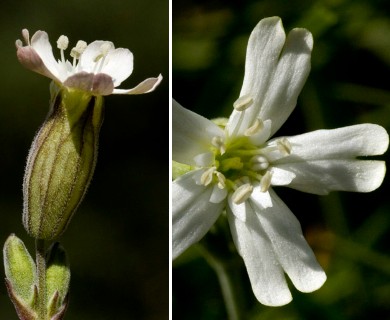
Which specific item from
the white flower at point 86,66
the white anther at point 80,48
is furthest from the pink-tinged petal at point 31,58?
the white anther at point 80,48

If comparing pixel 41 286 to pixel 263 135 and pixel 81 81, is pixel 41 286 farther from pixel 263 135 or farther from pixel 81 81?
pixel 263 135

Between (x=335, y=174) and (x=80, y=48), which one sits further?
(x=335, y=174)

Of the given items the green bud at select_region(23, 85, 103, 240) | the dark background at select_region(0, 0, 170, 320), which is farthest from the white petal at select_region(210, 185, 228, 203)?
the dark background at select_region(0, 0, 170, 320)

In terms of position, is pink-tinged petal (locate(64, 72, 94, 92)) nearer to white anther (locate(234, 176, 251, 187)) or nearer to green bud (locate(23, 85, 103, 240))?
green bud (locate(23, 85, 103, 240))

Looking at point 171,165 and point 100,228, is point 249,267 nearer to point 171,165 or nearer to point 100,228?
point 171,165

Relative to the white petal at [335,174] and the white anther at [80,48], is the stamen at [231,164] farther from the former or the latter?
the white anther at [80,48]

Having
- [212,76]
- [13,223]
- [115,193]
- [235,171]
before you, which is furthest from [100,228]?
[235,171]

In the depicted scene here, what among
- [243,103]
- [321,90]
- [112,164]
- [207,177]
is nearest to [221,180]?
[207,177]
